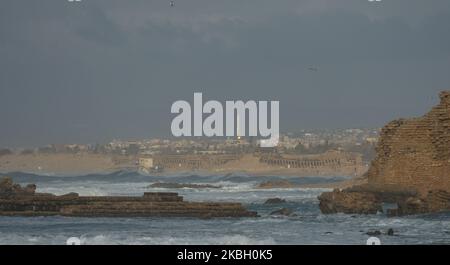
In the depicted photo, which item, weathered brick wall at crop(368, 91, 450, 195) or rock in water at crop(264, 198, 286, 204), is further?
weathered brick wall at crop(368, 91, 450, 195)

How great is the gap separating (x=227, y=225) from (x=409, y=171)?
5.13 m

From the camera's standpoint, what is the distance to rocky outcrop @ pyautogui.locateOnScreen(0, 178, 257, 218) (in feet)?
63.0

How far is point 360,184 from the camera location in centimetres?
2084

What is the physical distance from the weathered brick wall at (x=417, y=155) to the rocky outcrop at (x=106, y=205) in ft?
11.1

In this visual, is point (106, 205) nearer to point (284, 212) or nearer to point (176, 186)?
point (176, 186)

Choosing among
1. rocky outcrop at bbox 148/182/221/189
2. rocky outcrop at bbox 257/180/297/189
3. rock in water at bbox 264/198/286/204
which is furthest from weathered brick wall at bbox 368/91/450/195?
rocky outcrop at bbox 148/182/221/189

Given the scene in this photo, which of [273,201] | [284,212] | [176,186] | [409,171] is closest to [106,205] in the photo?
[176,186]

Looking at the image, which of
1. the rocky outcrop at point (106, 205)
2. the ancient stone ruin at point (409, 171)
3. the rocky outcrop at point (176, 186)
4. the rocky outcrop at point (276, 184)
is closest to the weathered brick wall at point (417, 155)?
the ancient stone ruin at point (409, 171)

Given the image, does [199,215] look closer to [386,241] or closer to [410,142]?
[386,241]

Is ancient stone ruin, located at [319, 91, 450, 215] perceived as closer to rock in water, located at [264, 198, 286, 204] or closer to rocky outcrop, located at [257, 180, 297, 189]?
rocky outcrop, located at [257, 180, 297, 189]

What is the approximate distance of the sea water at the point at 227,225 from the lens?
17.8m

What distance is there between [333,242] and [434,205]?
3941mm

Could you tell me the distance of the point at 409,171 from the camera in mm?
21797

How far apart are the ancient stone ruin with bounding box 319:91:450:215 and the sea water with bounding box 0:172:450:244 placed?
1.36 feet
